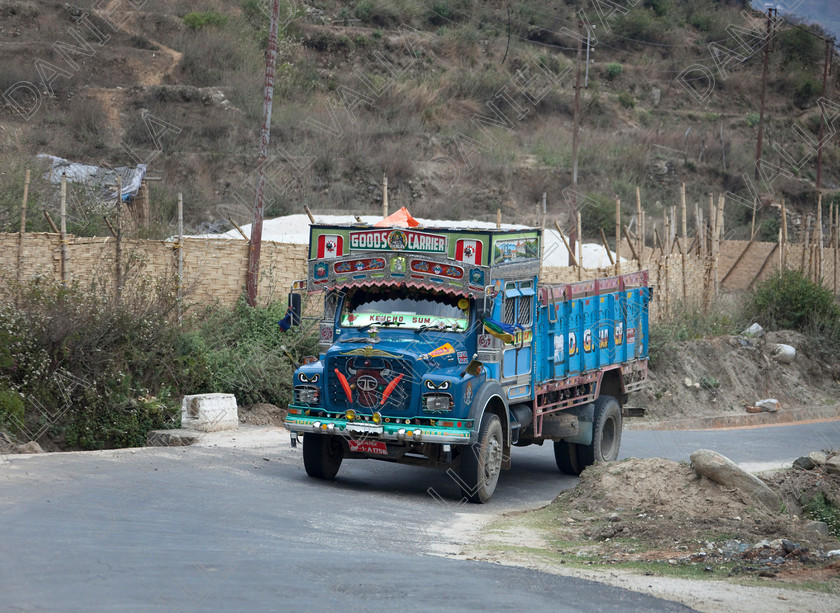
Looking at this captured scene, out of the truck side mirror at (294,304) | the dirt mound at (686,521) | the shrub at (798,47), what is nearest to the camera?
the dirt mound at (686,521)

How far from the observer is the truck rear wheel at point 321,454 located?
12.6m

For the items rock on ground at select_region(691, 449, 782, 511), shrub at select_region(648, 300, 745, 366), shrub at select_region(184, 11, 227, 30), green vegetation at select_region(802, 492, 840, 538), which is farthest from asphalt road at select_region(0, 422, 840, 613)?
shrub at select_region(184, 11, 227, 30)

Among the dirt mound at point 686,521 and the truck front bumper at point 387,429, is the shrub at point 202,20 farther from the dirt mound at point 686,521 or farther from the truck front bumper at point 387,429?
the dirt mound at point 686,521

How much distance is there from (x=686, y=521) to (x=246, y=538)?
15.0ft

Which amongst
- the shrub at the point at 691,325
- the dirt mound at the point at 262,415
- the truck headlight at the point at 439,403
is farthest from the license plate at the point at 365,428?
the shrub at the point at 691,325

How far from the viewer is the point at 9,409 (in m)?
15.0

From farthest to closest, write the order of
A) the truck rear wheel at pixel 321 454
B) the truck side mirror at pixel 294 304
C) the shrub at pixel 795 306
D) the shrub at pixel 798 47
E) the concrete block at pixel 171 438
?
the shrub at pixel 798 47 < the shrub at pixel 795 306 < the concrete block at pixel 171 438 < the truck side mirror at pixel 294 304 < the truck rear wheel at pixel 321 454

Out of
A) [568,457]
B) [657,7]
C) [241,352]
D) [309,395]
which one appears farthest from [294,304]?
[657,7]

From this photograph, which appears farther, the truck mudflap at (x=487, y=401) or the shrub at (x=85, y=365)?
the shrub at (x=85, y=365)

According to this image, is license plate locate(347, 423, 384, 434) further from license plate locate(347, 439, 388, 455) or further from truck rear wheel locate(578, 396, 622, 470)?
truck rear wheel locate(578, 396, 622, 470)

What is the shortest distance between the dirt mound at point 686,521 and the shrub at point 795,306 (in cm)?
1794

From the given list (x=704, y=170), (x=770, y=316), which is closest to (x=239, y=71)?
(x=704, y=170)

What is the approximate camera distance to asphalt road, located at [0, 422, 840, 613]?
23.7 feet

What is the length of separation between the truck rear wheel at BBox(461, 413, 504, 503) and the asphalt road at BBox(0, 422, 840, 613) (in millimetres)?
215
